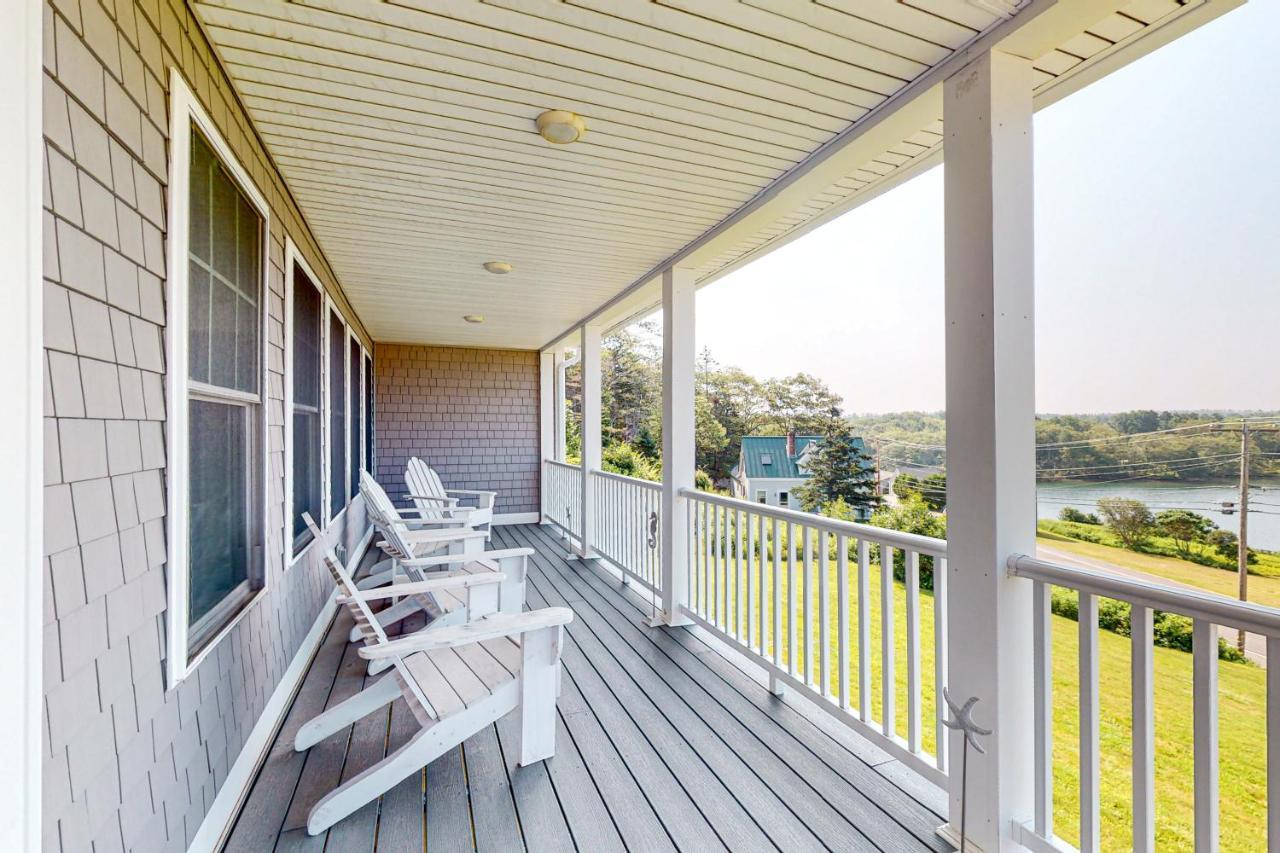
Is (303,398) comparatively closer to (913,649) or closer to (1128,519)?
(913,649)

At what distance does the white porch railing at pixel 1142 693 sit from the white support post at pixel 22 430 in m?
2.23

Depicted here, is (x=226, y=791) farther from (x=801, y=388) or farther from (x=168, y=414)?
(x=801, y=388)

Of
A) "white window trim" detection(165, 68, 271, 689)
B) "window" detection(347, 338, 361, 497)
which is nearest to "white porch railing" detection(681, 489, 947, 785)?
"white window trim" detection(165, 68, 271, 689)

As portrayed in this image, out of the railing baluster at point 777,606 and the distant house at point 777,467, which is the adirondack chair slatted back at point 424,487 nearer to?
the distant house at point 777,467

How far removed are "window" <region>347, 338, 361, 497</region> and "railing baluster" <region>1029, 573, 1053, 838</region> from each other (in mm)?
5116

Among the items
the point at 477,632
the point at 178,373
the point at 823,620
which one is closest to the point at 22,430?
the point at 178,373

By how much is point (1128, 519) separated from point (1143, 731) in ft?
6.13

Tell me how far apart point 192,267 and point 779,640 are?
9.19ft

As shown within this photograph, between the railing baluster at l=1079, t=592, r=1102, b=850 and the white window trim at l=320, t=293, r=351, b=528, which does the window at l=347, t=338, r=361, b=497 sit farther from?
the railing baluster at l=1079, t=592, r=1102, b=850

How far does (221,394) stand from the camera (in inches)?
77.2

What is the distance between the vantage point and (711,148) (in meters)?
2.47

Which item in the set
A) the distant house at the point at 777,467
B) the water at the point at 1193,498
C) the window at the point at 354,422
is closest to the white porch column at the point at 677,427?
the water at the point at 1193,498

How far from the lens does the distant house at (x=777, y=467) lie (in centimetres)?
816

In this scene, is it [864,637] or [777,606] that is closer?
[864,637]
